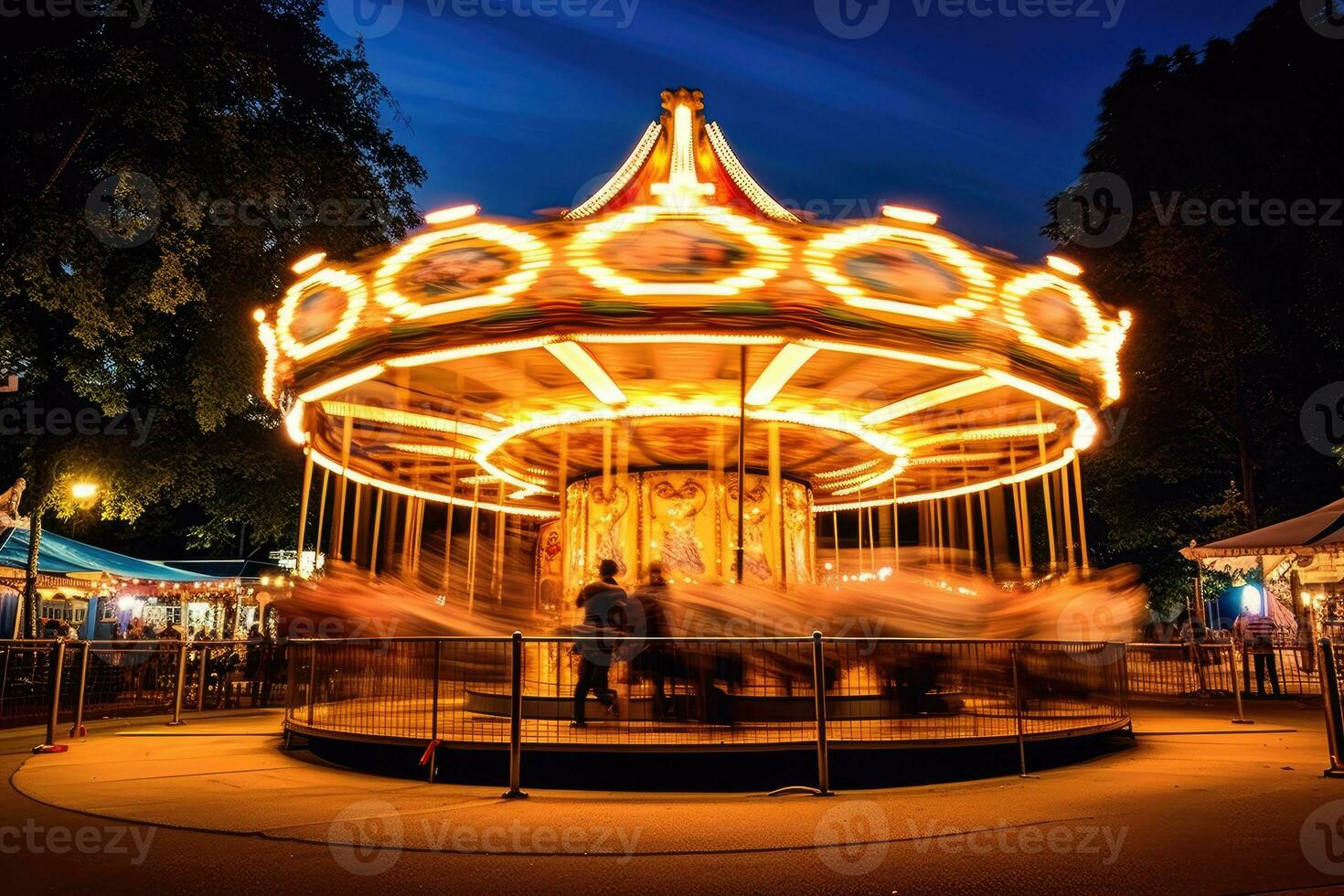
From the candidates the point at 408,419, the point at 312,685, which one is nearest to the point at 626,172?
the point at 408,419

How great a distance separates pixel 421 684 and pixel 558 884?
13.7 feet

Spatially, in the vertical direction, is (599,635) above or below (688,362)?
below

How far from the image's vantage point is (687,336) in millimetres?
8703

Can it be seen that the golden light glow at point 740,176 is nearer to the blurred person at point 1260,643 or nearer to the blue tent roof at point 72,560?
the blurred person at point 1260,643

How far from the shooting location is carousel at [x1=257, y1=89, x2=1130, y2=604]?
26.9 feet

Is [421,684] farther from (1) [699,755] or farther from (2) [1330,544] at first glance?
(2) [1330,544]

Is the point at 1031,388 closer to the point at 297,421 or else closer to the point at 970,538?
the point at 970,538

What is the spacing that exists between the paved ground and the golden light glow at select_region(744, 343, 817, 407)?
13.0ft

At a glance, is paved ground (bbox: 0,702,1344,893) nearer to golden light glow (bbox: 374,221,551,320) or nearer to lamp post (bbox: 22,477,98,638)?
golden light glow (bbox: 374,221,551,320)

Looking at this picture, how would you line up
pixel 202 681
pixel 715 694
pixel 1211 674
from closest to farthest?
pixel 715 694 → pixel 202 681 → pixel 1211 674

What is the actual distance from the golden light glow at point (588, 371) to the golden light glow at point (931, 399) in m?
3.26

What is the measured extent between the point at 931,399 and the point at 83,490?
17754mm

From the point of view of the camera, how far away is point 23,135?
13812mm

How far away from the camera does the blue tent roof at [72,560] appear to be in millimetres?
20545
